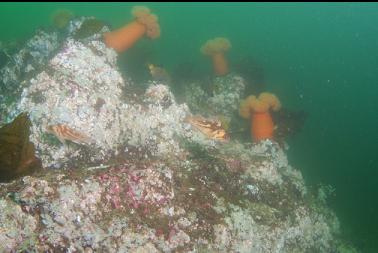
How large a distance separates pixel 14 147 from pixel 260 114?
4.90 m

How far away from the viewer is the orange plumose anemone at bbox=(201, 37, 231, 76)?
8836 mm

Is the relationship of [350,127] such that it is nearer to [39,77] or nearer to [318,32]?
[39,77]

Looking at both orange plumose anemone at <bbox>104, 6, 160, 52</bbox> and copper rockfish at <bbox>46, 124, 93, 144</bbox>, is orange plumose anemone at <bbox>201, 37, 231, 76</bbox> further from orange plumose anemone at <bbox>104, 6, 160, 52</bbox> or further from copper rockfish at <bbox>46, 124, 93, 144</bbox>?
copper rockfish at <bbox>46, 124, 93, 144</bbox>

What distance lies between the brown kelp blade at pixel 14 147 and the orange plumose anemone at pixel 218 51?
Result: 5.97 m

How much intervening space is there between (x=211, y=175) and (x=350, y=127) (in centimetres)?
1019

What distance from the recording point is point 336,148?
475 inches

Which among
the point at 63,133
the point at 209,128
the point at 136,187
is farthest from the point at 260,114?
the point at 63,133

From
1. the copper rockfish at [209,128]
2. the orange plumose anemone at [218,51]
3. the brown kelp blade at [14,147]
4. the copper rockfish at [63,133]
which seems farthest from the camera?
the orange plumose anemone at [218,51]

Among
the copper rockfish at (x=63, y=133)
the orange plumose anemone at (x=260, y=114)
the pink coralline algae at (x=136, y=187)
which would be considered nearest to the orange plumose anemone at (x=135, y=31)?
the orange plumose anemone at (x=260, y=114)

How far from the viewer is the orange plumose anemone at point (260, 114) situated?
7223mm

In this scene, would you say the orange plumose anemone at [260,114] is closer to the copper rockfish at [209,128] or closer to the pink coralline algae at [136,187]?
the copper rockfish at [209,128]

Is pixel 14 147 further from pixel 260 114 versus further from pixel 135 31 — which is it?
pixel 260 114

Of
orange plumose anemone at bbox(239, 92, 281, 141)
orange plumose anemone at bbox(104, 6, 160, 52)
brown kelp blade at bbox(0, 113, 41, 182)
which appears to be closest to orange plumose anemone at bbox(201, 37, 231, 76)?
orange plumose anemone at bbox(104, 6, 160, 52)

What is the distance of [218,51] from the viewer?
8930 millimetres
